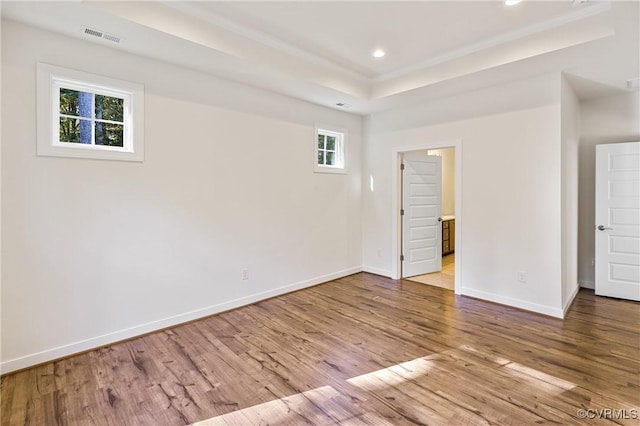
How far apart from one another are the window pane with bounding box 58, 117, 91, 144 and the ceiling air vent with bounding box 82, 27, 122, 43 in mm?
749

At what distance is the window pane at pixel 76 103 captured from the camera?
2.79m

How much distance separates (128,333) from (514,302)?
4426 millimetres

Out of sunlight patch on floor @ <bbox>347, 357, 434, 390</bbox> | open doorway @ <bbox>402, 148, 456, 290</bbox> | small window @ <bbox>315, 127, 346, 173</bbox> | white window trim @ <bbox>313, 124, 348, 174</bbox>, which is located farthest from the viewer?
open doorway @ <bbox>402, 148, 456, 290</bbox>

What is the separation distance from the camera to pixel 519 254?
386cm

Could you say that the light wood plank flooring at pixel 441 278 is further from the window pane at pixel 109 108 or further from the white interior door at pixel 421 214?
the window pane at pixel 109 108

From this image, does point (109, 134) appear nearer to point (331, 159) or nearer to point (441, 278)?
point (331, 159)

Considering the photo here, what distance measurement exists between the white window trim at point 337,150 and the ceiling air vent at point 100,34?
2.71 m

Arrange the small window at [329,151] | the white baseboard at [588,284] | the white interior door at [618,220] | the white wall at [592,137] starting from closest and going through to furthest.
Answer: the white interior door at [618,220] < the white wall at [592,137] < the white baseboard at [588,284] < the small window at [329,151]

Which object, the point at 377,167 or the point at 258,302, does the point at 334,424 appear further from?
the point at 377,167

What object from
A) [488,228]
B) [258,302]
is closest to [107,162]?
[258,302]
